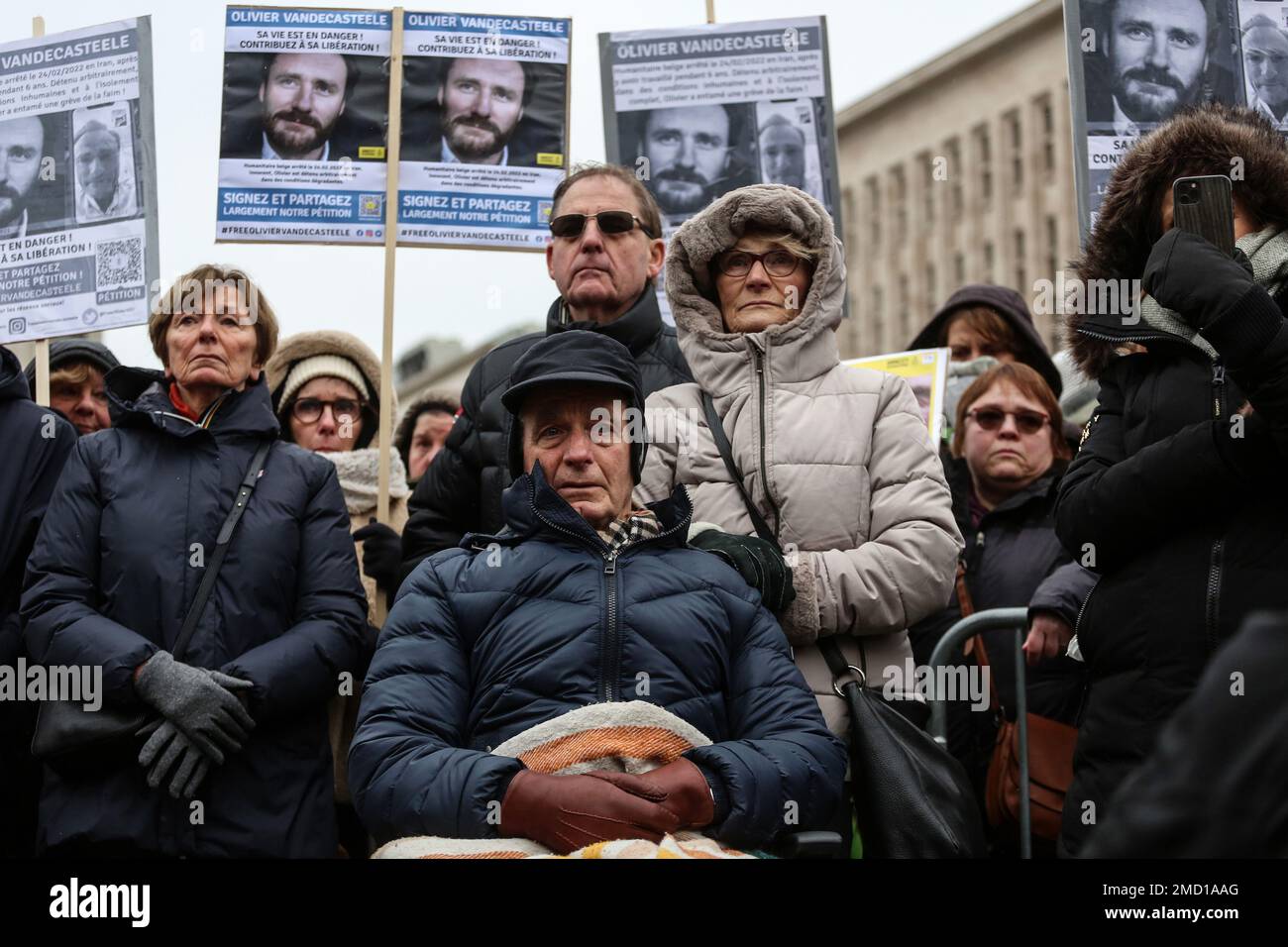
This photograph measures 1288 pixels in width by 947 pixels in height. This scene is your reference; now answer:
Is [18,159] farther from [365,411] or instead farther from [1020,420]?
[1020,420]

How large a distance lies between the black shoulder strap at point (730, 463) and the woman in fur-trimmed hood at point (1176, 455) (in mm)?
771

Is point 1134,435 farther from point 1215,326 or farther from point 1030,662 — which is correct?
point 1030,662

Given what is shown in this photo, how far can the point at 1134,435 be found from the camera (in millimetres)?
4281

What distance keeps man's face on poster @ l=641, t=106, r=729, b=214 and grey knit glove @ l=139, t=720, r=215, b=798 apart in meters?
3.26

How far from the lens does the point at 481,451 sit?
17.4 ft

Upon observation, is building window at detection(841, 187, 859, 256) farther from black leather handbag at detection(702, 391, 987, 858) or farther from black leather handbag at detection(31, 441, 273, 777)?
black leather handbag at detection(702, 391, 987, 858)

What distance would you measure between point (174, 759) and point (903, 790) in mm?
1937

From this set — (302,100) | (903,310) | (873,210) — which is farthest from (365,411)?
(873,210)

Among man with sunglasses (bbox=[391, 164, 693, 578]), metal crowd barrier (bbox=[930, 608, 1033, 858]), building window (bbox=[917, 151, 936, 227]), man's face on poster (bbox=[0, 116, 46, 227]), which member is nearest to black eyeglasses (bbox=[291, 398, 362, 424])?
man's face on poster (bbox=[0, 116, 46, 227])

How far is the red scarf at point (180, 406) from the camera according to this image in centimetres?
518

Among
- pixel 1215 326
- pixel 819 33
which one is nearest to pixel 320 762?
pixel 1215 326

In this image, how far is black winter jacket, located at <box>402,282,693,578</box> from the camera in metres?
5.23

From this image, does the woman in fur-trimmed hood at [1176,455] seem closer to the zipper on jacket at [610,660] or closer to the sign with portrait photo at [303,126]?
the zipper on jacket at [610,660]

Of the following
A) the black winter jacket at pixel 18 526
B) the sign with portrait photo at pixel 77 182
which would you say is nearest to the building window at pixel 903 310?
the sign with portrait photo at pixel 77 182
